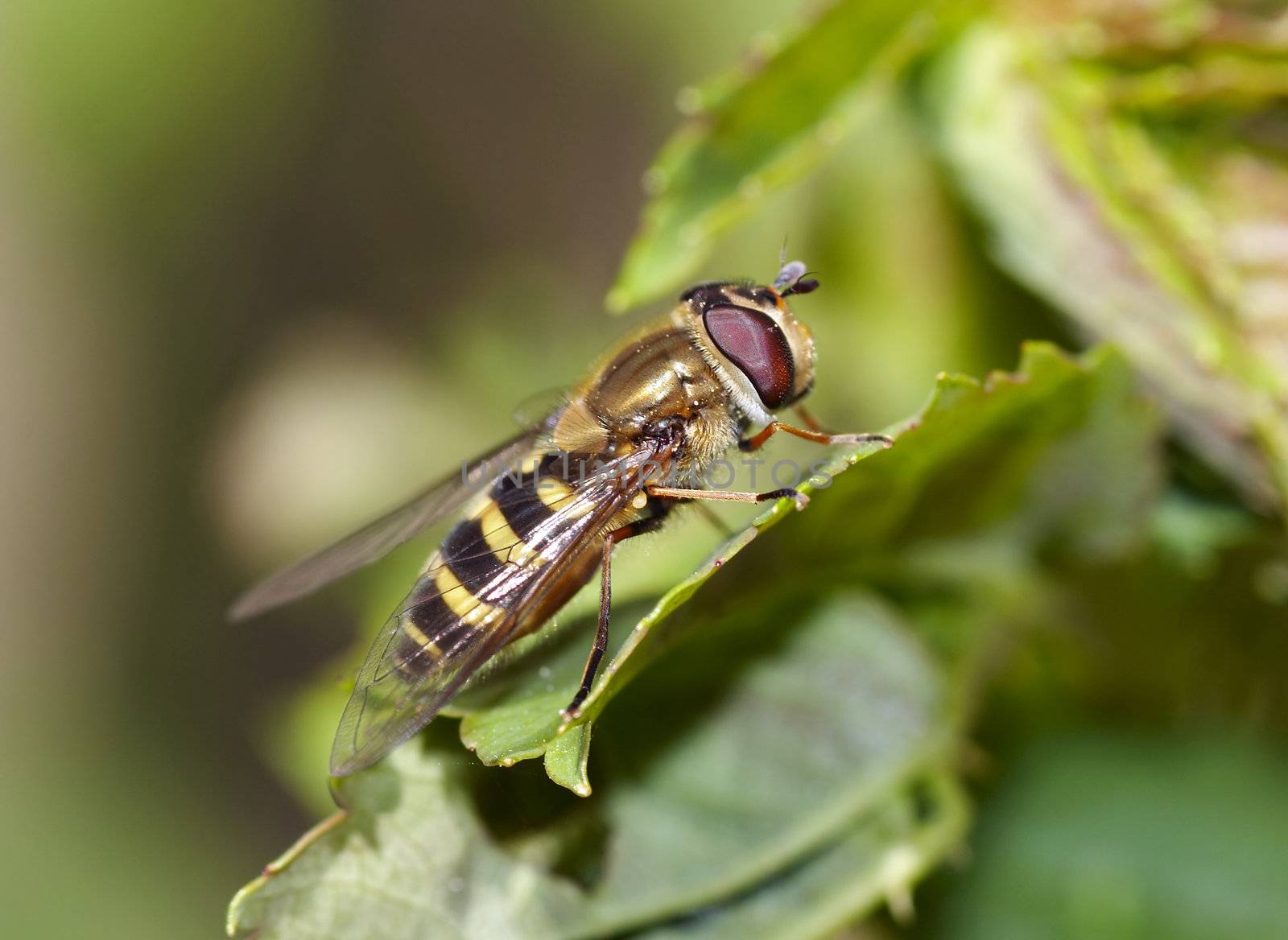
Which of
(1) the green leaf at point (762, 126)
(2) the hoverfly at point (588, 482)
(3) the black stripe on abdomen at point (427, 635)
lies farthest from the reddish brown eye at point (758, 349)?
(3) the black stripe on abdomen at point (427, 635)

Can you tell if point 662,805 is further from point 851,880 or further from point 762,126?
point 762,126

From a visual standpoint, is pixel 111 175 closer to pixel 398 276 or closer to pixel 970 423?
pixel 398 276

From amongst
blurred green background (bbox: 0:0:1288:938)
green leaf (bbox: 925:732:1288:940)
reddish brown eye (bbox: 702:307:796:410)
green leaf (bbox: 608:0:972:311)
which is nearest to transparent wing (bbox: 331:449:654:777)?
reddish brown eye (bbox: 702:307:796:410)

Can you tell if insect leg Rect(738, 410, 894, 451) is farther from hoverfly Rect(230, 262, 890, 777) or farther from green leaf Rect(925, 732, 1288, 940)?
green leaf Rect(925, 732, 1288, 940)

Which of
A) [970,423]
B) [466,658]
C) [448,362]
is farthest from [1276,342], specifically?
[448,362]

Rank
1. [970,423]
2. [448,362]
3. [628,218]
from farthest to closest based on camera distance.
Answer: [628,218] < [448,362] < [970,423]

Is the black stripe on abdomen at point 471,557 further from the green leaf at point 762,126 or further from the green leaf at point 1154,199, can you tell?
the green leaf at point 1154,199
